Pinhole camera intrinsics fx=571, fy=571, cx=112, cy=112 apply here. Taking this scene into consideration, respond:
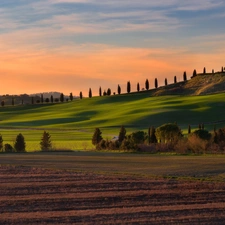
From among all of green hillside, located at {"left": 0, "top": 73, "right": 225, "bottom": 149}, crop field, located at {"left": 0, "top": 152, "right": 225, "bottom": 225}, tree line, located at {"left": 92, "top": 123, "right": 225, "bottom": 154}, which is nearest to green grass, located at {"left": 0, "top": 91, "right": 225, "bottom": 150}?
green hillside, located at {"left": 0, "top": 73, "right": 225, "bottom": 149}

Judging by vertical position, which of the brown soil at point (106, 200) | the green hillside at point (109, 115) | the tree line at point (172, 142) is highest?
the green hillside at point (109, 115)

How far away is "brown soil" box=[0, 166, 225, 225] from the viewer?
18.3 m

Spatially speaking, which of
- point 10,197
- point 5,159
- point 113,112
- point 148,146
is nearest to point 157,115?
point 113,112

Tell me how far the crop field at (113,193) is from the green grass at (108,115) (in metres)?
44.9

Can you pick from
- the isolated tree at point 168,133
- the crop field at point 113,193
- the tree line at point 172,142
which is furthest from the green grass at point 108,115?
the crop field at point 113,193

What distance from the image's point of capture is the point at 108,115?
121 m

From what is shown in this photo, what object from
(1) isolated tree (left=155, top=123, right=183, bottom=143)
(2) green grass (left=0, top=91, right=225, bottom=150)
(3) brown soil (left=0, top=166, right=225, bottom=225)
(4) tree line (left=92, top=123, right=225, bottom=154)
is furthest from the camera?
(2) green grass (left=0, top=91, right=225, bottom=150)

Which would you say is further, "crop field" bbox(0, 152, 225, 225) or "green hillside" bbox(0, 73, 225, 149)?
"green hillside" bbox(0, 73, 225, 149)

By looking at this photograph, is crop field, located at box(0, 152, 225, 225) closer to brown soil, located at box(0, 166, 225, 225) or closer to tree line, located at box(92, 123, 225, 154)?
brown soil, located at box(0, 166, 225, 225)

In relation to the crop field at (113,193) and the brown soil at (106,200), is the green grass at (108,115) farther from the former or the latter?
the brown soil at (106,200)

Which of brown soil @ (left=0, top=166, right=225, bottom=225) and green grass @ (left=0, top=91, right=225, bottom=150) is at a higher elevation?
green grass @ (left=0, top=91, right=225, bottom=150)

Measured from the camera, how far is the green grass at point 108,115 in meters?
91.4

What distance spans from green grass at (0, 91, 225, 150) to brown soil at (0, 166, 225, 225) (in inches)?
1956

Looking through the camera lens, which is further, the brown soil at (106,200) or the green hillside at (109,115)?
the green hillside at (109,115)
